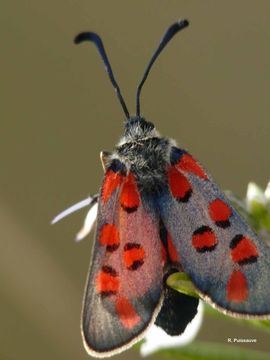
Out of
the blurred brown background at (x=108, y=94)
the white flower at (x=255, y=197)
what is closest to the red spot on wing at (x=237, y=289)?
the white flower at (x=255, y=197)

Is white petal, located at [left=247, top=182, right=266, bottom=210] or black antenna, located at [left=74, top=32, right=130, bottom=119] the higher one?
black antenna, located at [left=74, top=32, right=130, bottom=119]

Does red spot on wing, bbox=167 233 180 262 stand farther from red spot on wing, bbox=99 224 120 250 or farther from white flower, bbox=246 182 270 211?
white flower, bbox=246 182 270 211

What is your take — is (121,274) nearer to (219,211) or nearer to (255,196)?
(219,211)

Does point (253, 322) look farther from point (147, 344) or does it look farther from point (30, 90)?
point (30, 90)

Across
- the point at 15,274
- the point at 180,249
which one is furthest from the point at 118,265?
the point at 15,274

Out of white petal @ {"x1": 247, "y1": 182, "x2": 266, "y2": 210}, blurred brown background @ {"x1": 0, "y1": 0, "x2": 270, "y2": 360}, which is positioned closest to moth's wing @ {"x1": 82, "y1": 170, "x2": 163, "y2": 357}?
white petal @ {"x1": 247, "y1": 182, "x2": 266, "y2": 210}

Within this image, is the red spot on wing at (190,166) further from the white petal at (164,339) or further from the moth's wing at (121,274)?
the white petal at (164,339)

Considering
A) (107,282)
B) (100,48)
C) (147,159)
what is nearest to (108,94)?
(100,48)
